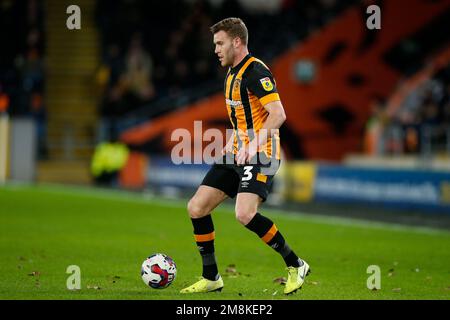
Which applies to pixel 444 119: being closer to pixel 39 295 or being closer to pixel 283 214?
pixel 283 214

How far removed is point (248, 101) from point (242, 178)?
0.71 metres

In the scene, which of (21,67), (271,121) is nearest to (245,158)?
(271,121)

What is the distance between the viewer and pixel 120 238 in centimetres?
1376

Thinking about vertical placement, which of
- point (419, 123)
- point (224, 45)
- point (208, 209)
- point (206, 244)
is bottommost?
point (206, 244)

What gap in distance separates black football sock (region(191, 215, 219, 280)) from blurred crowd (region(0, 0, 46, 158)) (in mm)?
20772

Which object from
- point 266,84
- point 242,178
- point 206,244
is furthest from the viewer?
point 206,244

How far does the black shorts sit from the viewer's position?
27.7 ft

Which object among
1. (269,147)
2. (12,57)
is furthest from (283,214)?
(12,57)

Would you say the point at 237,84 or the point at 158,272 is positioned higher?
the point at 237,84

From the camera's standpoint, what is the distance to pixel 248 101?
28.1ft

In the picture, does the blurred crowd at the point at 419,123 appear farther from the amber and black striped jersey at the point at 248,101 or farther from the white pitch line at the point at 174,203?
the amber and black striped jersey at the point at 248,101

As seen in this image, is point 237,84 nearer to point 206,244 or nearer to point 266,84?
point 266,84

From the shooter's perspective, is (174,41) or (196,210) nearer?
(196,210)

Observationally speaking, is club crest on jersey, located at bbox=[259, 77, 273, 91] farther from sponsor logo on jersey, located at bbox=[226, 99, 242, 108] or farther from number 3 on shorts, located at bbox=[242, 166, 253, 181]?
number 3 on shorts, located at bbox=[242, 166, 253, 181]
